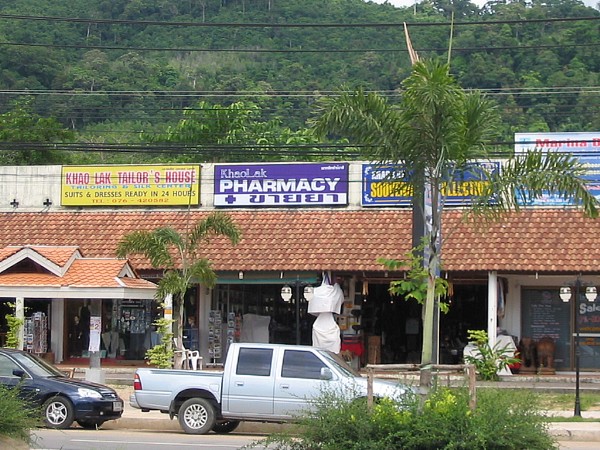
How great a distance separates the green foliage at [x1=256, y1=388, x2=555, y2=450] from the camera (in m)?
11.9

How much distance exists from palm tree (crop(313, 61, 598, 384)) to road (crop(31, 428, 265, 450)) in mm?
4883

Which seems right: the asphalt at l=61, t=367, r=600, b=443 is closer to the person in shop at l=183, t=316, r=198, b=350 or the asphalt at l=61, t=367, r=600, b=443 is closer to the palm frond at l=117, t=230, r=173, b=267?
the person in shop at l=183, t=316, r=198, b=350

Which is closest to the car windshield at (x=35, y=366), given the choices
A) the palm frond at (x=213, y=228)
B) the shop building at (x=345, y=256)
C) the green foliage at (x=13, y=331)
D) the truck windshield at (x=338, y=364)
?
the truck windshield at (x=338, y=364)

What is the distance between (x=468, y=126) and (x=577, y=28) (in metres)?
51.0

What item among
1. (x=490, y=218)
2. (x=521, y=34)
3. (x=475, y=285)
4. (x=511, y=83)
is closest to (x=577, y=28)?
(x=521, y=34)

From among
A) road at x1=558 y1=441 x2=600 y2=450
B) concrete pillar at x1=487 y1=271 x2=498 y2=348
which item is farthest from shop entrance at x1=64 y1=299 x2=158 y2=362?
road at x1=558 y1=441 x2=600 y2=450

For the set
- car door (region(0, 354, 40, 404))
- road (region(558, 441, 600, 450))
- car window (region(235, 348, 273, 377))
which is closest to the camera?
road (region(558, 441, 600, 450))

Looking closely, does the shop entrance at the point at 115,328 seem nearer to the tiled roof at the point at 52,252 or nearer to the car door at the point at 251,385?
the tiled roof at the point at 52,252

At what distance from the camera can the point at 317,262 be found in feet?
95.0

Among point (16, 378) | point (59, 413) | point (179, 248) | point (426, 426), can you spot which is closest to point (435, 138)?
point (426, 426)

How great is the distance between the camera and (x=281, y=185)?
1220 inches

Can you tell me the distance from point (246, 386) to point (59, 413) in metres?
3.41

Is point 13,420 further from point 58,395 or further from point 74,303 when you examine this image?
point 74,303

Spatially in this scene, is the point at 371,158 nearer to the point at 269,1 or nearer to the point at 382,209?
the point at 382,209
